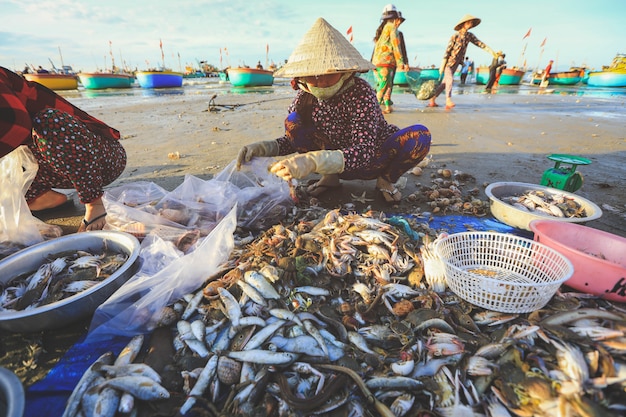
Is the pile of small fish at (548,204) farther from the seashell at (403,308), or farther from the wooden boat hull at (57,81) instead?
the wooden boat hull at (57,81)

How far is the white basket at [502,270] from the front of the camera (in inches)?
64.0

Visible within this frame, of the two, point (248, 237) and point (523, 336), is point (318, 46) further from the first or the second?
point (523, 336)

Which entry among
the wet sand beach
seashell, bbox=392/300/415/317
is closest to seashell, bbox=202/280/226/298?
the wet sand beach

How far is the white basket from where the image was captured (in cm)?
162

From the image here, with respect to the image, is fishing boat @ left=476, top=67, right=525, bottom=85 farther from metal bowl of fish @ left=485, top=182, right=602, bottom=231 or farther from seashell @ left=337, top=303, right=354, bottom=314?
seashell @ left=337, top=303, right=354, bottom=314

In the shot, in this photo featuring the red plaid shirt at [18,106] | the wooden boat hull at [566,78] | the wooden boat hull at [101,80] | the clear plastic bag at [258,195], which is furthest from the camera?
the wooden boat hull at [566,78]

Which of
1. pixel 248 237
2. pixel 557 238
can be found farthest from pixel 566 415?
pixel 248 237

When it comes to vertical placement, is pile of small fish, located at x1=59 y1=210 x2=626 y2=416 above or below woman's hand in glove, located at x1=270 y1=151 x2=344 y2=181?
below

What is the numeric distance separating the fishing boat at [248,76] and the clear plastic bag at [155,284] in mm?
29284

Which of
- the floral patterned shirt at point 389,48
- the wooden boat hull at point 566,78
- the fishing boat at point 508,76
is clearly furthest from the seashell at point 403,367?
the wooden boat hull at point 566,78

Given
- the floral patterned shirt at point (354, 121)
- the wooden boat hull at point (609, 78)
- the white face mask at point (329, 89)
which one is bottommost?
the floral patterned shirt at point (354, 121)

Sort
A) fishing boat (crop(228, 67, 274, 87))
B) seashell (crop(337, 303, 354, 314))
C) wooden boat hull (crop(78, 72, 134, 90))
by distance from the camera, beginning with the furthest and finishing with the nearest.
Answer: wooden boat hull (crop(78, 72, 134, 90)) < fishing boat (crop(228, 67, 274, 87)) < seashell (crop(337, 303, 354, 314))

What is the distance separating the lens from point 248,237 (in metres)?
2.65

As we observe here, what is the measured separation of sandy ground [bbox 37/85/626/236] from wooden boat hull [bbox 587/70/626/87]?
22.5m
